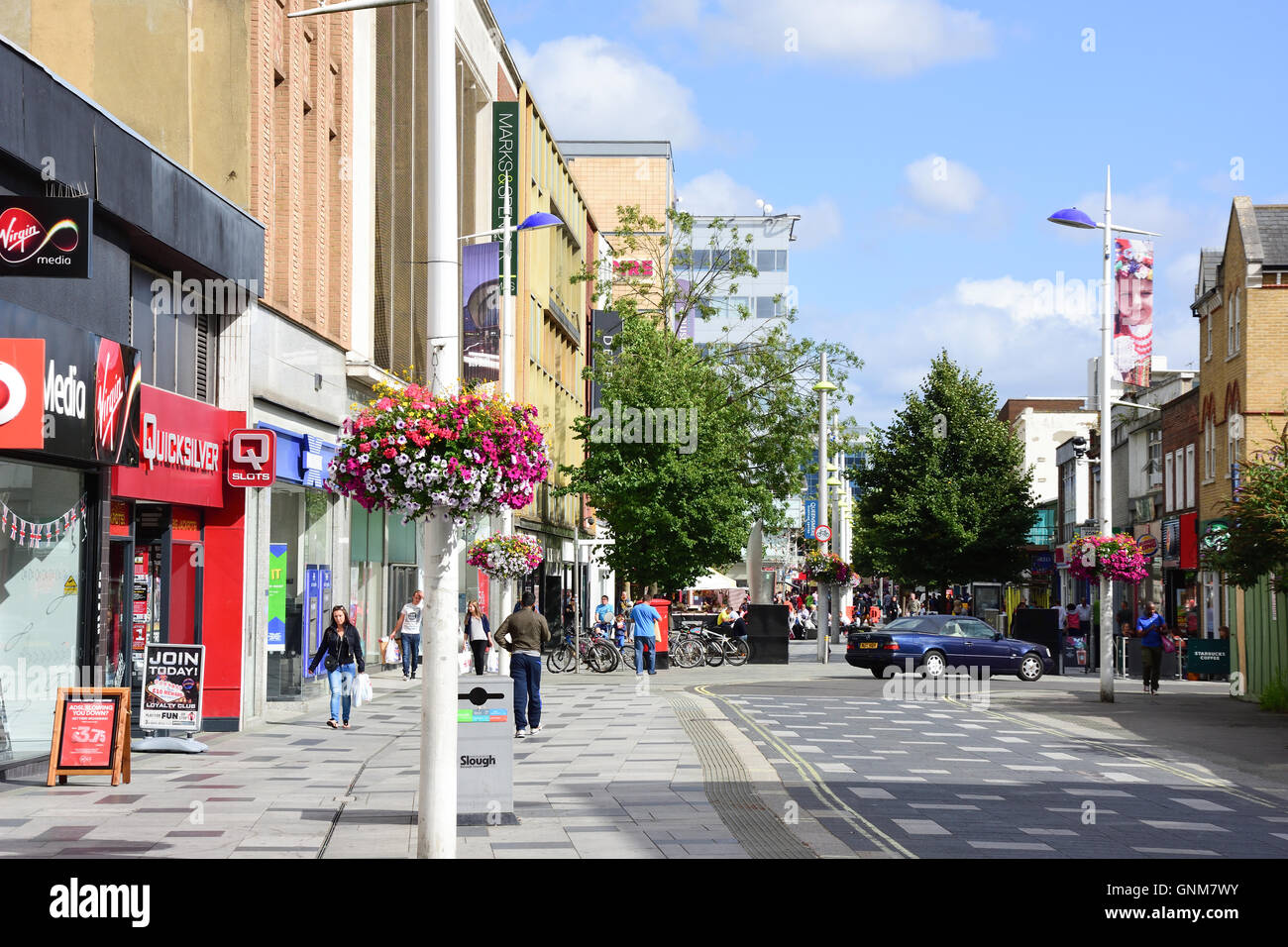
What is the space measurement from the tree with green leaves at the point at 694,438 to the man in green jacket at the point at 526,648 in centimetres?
2406

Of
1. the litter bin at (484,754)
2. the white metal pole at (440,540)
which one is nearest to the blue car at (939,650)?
the litter bin at (484,754)

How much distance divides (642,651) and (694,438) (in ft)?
39.4

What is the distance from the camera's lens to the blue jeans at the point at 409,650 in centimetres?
2949

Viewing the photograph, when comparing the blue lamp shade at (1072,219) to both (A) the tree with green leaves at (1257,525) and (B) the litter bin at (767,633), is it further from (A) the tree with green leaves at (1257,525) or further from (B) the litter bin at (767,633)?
(B) the litter bin at (767,633)

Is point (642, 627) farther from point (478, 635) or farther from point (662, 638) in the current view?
point (662, 638)

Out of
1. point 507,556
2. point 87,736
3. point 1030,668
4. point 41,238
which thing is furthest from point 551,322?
point 41,238

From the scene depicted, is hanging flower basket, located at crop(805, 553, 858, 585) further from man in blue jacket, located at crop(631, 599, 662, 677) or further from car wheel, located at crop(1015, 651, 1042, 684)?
man in blue jacket, located at crop(631, 599, 662, 677)

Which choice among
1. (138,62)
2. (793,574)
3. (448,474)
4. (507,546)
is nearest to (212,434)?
(138,62)

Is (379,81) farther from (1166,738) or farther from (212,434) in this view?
(1166,738)

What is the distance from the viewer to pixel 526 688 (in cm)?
1925

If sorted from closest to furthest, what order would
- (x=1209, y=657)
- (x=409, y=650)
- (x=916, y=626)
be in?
(x=409, y=650) → (x=916, y=626) → (x=1209, y=657)

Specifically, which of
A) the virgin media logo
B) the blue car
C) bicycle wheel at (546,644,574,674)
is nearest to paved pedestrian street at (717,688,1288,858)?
the virgin media logo

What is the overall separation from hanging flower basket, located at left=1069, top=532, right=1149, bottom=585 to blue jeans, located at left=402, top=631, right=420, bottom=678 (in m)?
12.3

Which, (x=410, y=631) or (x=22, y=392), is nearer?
(x=22, y=392)
